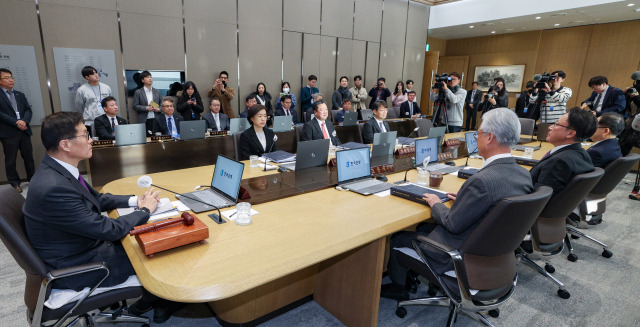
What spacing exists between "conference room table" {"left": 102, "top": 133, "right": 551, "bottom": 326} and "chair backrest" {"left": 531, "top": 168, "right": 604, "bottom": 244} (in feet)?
1.95

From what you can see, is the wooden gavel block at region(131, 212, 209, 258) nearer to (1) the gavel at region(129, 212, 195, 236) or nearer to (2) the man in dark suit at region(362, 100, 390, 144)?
(1) the gavel at region(129, 212, 195, 236)

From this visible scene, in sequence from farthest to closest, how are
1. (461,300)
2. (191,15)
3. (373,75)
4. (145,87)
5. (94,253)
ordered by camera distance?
(373,75) → (191,15) → (145,87) → (461,300) → (94,253)

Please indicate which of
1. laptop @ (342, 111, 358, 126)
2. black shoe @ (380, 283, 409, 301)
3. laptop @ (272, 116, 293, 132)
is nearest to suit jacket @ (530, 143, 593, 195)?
black shoe @ (380, 283, 409, 301)

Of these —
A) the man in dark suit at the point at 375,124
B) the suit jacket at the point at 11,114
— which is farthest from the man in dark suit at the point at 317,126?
the suit jacket at the point at 11,114

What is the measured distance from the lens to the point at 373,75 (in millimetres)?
9094

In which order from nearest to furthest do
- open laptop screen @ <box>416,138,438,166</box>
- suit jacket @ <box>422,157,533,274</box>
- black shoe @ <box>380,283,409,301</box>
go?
suit jacket @ <box>422,157,533,274</box>
black shoe @ <box>380,283,409,301</box>
open laptop screen @ <box>416,138,438,166</box>

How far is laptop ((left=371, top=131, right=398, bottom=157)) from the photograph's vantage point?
327cm

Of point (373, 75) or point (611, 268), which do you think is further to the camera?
point (373, 75)

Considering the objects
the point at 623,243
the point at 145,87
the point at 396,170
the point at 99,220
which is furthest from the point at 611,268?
the point at 145,87

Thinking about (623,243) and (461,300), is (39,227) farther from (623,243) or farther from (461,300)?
(623,243)

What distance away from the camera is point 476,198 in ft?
5.10

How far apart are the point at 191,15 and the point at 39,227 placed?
5.61 m

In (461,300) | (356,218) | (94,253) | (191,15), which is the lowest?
(461,300)

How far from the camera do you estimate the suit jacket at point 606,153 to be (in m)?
2.74
